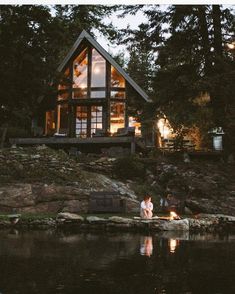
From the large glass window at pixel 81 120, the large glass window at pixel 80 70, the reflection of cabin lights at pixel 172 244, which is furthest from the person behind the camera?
the large glass window at pixel 81 120

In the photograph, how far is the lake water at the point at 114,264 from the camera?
6500 millimetres

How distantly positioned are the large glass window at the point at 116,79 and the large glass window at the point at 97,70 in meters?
0.68

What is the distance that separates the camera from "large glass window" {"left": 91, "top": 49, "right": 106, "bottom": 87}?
31.3 meters

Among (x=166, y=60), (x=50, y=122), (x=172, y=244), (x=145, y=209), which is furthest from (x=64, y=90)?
(x=172, y=244)

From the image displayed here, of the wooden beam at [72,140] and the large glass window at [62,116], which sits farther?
the large glass window at [62,116]

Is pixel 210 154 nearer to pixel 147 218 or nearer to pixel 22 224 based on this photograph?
pixel 147 218

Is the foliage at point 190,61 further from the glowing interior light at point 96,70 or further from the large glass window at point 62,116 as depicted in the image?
the large glass window at point 62,116

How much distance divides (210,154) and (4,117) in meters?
13.2

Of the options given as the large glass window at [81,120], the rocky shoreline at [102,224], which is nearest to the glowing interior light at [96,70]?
the large glass window at [81,120]

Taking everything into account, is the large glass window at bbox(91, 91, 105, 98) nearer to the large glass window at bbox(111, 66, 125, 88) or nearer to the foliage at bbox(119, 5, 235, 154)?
the large glass window at bbox(111, 66, 125, 88)

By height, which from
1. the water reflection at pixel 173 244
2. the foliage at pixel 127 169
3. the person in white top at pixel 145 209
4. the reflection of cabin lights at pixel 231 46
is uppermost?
the reflection of cabin lights at pixel 231 46

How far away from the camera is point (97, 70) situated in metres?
31.3

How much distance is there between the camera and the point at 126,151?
2569 centimetres

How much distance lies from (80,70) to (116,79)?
2.84 m
